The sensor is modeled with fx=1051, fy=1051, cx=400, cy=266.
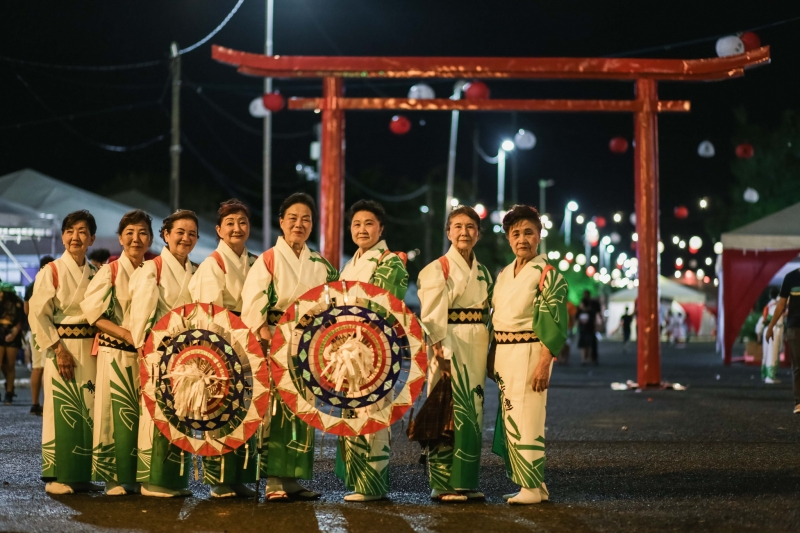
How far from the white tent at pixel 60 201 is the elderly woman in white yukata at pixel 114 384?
43.1 ft

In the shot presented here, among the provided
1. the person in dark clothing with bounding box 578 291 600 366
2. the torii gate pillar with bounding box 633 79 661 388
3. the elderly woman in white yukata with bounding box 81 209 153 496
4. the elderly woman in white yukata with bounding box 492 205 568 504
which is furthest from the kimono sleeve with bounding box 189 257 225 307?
the person in dark clothing with bounding box 578 291 600 366

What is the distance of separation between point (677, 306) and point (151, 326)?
4611 cm

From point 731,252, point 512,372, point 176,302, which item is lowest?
point 512,372

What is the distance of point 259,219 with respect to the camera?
5519 cm

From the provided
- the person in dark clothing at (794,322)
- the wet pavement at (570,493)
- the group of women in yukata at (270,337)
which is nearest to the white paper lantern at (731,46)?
the person in dark clothing at (794,322)

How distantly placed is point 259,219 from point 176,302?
48.8m

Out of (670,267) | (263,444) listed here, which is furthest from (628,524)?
(670,267)

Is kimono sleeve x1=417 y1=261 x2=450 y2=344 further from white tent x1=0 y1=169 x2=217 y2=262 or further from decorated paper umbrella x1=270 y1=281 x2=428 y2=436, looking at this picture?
white tent x1=0 y1=169 x2=217 y2=262

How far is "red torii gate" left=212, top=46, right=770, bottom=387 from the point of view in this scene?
14.7m

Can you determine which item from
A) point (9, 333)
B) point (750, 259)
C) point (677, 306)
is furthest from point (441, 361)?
point (677, 306)

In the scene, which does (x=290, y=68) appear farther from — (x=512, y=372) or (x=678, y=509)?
(x=678, y=509)

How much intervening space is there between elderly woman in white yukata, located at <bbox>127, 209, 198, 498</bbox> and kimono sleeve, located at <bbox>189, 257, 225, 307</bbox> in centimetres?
19

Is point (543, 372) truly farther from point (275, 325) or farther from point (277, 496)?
point (277, 496)

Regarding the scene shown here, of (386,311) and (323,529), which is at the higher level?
(386,311)
